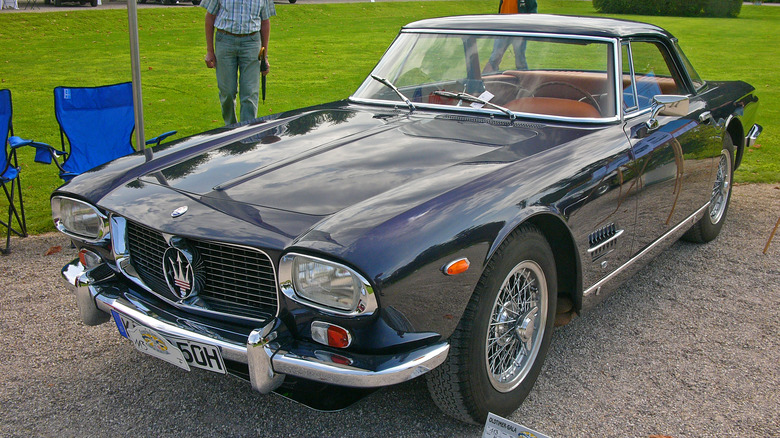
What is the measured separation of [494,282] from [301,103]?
24.2ft

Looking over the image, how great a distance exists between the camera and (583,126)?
11.0 ft

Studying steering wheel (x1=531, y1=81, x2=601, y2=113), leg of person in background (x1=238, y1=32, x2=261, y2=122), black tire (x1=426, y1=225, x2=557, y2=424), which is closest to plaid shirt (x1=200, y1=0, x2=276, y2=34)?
leg of person in background (x1=238, y1=32, x2=261, y2=122)

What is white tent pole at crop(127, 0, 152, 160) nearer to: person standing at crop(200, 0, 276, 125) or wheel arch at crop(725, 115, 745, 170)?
person standing at crop(200, 0, 276, 125)

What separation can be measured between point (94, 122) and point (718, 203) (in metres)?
4.78

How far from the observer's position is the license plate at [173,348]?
2.33 meters

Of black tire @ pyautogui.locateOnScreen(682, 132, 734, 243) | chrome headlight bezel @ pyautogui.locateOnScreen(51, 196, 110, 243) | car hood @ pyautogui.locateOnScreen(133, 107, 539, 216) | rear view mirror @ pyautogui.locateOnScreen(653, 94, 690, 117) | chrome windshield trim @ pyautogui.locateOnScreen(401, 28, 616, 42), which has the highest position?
chrome windshield trim @ pyautogui.locateOnScreen(401, 28, 616, 42)

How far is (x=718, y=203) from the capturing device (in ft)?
16.1

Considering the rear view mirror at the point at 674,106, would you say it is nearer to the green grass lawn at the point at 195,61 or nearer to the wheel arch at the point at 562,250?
the wheel arch at the point at 562,250

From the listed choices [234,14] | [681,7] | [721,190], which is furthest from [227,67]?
[681,7]

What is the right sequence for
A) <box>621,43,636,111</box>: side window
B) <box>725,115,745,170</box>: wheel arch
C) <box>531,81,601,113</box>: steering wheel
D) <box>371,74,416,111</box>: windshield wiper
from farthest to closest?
1. <box>725,115,745,170</box>: wheel arch
2. <box>371,74,416,111</box>: windshield wiper
3. <box>621,43,636,111</box>: side window
4. <box>531,81,601,113</box>: steering wheel

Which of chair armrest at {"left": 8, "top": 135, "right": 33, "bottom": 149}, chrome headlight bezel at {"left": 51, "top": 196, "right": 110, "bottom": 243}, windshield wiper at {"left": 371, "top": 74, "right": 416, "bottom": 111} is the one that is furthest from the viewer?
chair armrest at {"left": 8, "top": 135, "right": 33, "bottom": 149}

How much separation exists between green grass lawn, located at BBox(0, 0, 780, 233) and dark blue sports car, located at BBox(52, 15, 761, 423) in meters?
2.68

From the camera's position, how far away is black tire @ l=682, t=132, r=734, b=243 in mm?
4652

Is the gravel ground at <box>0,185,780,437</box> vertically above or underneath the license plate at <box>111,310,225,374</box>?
→ underneath
